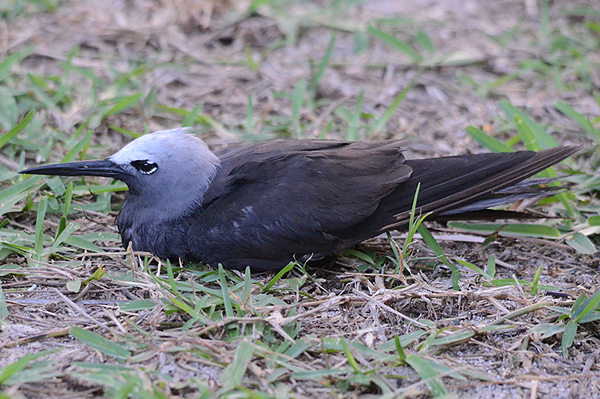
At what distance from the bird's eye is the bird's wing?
36cm

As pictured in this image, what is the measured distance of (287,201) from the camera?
360 cm

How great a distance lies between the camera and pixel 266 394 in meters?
2.59

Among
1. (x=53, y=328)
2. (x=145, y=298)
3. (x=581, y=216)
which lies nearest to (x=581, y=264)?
(x=581, y=216)

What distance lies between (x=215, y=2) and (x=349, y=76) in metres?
1.55

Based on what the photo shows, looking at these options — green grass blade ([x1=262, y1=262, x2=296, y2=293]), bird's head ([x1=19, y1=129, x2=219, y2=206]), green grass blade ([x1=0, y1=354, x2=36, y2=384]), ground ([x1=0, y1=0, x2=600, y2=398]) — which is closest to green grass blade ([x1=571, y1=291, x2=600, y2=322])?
ground ([x1=0, y1=0, x2=600, y2=398])

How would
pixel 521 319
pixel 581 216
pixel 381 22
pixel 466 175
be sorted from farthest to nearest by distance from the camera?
1. pixel 381 22
2. pixel 581 216
3. pixel 466 175
4. pixel 521 319

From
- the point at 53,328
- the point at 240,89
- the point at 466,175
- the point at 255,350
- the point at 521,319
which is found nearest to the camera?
the point at 255,350

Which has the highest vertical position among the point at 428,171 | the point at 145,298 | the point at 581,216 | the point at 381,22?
the point at 381,22

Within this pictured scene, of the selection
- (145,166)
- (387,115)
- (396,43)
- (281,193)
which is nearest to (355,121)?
(387,115)

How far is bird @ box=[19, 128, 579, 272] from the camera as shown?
11.8 ft

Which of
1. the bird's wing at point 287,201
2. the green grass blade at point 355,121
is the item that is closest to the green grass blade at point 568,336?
the bird's wing at point 287,201

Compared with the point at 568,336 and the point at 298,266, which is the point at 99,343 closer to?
the point at 298,266

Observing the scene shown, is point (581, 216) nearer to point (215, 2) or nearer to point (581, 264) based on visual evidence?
point (581, 264)

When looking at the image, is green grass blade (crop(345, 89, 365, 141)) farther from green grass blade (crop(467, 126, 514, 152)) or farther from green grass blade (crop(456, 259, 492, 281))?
green grass blade (crop(456, 259, 492, 281))
